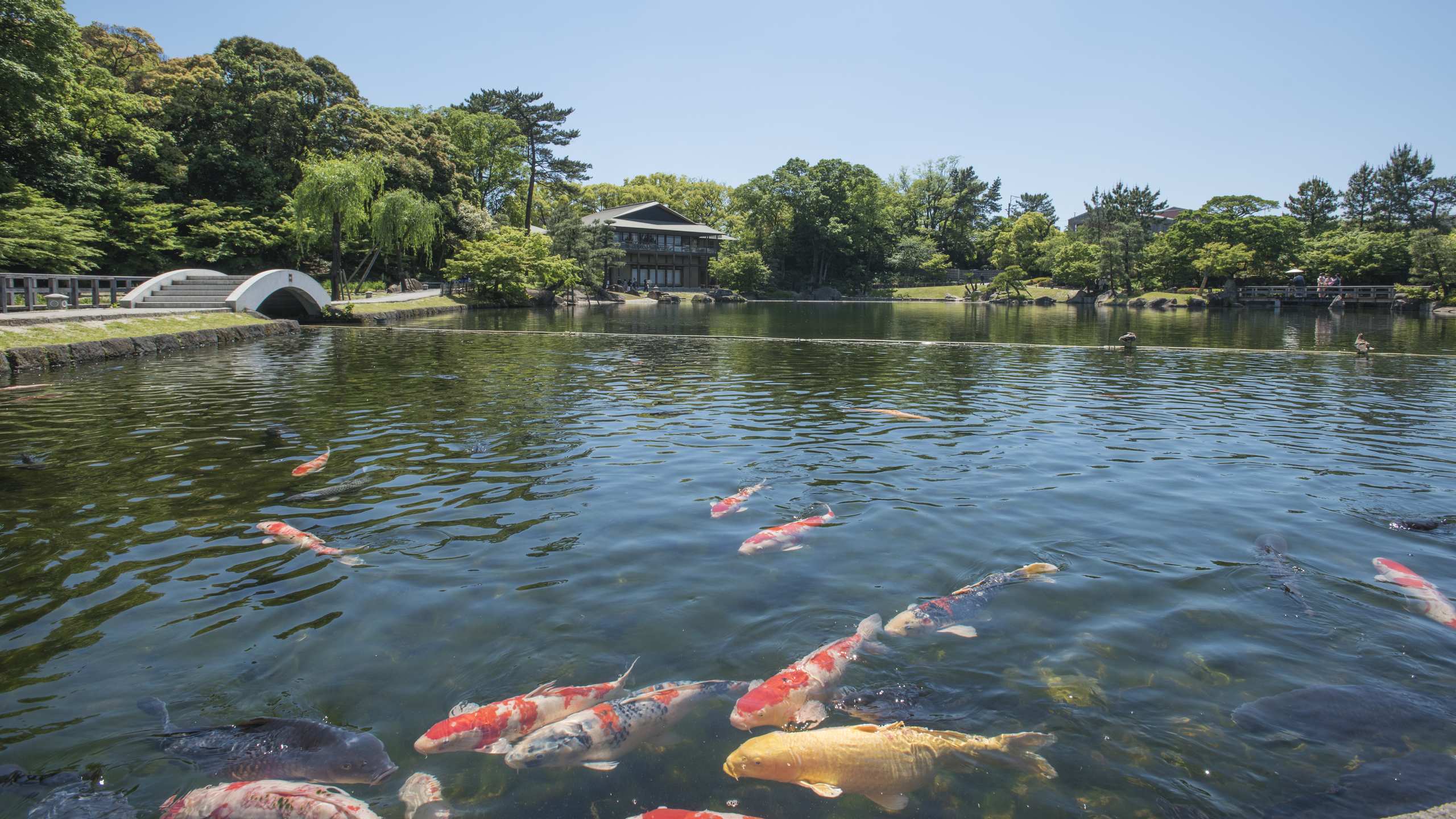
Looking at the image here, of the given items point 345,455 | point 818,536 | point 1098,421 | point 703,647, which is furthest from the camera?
point 1098,421

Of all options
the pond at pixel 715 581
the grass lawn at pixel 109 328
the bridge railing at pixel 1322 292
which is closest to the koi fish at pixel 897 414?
the pond at pixel 715 581

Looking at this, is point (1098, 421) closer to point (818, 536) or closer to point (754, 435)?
point (754, 435)

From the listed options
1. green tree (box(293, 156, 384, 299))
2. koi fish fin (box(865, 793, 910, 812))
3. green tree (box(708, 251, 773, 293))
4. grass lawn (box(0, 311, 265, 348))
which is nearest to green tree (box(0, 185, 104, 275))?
grass lawn (box(0, 311, 265, 348))

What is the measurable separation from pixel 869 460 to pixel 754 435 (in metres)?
1.92

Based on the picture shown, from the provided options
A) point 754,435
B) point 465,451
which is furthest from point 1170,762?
point 465,451

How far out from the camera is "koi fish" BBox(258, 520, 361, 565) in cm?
579

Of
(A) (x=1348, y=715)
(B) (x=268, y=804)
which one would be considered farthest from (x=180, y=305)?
(A) (x=1348, y=715)

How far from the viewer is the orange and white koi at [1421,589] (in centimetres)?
→ 473

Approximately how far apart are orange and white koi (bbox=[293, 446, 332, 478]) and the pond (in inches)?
8.1

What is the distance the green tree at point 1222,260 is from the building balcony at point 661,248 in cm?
4294

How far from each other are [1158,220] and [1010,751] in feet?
320

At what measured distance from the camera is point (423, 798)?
10.1 feet

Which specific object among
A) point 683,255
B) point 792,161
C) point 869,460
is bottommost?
point 869,460

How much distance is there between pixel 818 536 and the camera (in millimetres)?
6172
